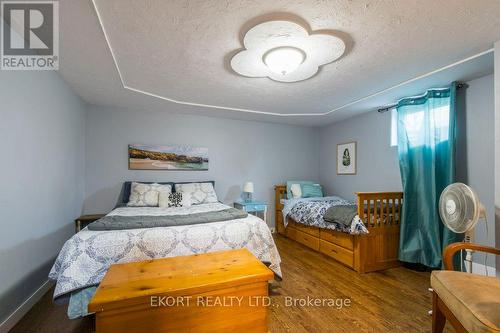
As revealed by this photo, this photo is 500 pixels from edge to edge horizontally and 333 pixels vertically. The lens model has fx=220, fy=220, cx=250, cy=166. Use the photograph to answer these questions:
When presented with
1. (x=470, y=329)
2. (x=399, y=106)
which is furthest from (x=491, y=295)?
A: (x=399, y=106)

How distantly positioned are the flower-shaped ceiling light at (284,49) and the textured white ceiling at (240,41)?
2.5 inches

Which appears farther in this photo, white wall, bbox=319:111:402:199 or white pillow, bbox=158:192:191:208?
white wall, bbox=319:111:402:199

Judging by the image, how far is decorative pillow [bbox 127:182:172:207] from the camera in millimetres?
3150

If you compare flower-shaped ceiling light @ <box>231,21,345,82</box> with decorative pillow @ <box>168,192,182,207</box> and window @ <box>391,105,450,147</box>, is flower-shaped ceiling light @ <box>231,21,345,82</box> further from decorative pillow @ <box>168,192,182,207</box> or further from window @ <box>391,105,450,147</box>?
decorative pillow @ <box>168,192,182,207</box>

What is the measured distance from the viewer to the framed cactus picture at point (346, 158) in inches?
161

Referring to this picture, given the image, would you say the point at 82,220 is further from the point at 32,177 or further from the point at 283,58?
the point at 283,58

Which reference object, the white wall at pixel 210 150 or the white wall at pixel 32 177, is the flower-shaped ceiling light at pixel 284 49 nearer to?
the white wall at pixel 32 177


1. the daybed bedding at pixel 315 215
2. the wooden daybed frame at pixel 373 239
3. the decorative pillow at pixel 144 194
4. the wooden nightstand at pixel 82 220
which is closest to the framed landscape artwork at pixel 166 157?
the decorative pillow at pixel 144 194

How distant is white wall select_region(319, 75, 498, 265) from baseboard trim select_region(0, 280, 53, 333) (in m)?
4.38

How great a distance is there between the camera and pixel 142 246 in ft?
6.03

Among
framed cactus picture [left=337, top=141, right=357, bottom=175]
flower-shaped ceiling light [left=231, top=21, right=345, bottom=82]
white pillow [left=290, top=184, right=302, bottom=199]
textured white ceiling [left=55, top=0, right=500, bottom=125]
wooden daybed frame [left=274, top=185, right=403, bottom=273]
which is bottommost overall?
wooden daybed frame [left=274, top=185, right=403, bottom=273]

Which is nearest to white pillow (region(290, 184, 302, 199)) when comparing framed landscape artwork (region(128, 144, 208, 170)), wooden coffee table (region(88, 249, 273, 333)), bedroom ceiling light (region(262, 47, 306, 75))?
framed landscape artwork (region(128, 144, 208, 170))

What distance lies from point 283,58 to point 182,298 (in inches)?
75.4

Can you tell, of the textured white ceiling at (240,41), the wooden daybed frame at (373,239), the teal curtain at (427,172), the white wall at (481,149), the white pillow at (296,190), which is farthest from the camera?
the white pillow at (296,190)
